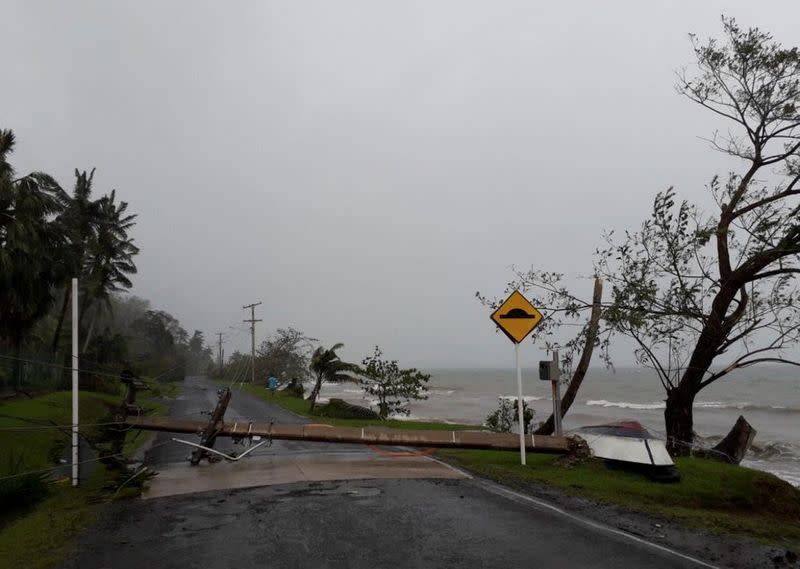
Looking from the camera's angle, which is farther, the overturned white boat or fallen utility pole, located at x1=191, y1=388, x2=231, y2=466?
fallen utility pole, located at x1=191, y1=388, x2=231, y2=466

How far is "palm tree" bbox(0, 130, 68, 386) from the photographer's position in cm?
2074

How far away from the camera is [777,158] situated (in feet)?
44.0

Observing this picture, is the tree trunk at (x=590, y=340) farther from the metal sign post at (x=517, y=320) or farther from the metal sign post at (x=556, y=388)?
the metal sign post at (x=517, y=320)

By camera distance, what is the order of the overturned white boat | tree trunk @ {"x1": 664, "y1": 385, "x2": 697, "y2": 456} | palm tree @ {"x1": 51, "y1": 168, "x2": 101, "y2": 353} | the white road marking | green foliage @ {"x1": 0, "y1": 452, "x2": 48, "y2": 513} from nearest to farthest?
the white road marking, green foliage @ {"x1": 0, "y1": 452, "x2": 48, "y2": 513}, the overturned white boat, tree trunk @ {"x1": 664, "y1": 385, "x2": 697, "y2": 456}, palm tree @ {"x1": 51, "y1": 168, "x2": 101, "y2": 353}

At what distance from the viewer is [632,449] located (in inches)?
395

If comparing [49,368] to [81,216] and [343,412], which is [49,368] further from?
[81,216]

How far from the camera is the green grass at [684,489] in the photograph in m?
8.32

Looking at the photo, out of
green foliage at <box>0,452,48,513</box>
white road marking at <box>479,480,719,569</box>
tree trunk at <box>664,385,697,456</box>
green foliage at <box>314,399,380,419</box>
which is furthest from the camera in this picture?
green foliage at <box>314,399,380,419</box>

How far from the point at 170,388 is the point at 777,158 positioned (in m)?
41.7

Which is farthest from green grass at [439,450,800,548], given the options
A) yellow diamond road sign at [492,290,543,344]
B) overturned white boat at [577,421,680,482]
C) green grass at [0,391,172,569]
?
green grass at [0,391,172,569]

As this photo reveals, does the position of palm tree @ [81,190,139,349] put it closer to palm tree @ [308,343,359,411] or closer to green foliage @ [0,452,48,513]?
palm tree @ [308,343,359,411]

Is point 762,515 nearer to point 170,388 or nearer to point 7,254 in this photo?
point 7,254

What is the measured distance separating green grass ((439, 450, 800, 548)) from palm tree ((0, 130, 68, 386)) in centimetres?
1784

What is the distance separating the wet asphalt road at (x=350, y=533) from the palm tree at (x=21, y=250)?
1590 cm
